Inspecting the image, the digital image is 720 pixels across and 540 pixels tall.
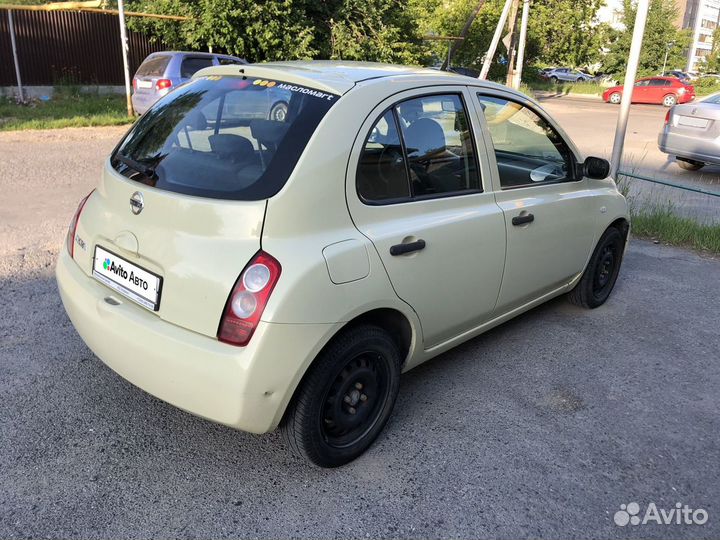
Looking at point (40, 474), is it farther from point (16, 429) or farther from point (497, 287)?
point (497, 287)

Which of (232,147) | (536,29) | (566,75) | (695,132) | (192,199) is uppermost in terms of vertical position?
(536,29)

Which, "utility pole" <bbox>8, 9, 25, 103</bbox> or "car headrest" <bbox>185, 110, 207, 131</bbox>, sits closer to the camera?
"car headrest" <bbox>185, 110, 207, 131</bbox>

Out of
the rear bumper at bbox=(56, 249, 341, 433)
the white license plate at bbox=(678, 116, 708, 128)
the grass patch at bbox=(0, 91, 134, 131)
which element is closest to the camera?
the rear bumper at bbox=(56, 249, 341, 433)

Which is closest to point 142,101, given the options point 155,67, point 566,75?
point 155,67

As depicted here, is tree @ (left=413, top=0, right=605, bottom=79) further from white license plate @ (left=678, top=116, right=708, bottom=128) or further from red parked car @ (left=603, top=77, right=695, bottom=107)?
white license plate @ (left=678, top=116, right=708, bottom=128)

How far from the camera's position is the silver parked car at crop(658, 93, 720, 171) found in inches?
412

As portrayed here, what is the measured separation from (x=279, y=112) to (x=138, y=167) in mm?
730

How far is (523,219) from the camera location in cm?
357

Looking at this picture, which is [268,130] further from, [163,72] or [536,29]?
[536,29]

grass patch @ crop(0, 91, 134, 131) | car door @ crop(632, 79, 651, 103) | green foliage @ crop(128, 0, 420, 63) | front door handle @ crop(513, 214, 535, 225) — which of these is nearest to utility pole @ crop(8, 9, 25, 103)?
grass patch @ crop(0, 91, 134, 131)

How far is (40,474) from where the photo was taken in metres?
2.68

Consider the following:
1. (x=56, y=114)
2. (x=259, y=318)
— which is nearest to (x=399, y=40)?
(x=56, y=114)

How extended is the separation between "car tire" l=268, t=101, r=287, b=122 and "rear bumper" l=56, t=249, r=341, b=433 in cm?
97

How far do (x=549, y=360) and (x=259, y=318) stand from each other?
2334mm
